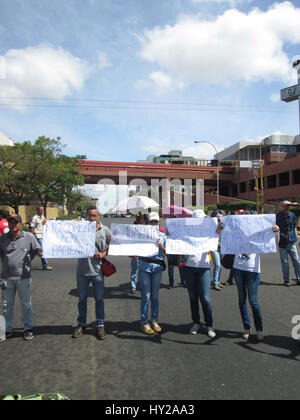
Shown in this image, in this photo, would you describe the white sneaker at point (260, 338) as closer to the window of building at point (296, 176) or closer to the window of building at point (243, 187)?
the window of building at point (296, 176)

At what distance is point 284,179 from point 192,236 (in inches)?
1943

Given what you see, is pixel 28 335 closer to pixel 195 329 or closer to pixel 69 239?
pixel 69 239

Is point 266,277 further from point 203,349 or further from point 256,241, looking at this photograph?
point 203,349

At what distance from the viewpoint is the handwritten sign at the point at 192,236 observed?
4.60 m

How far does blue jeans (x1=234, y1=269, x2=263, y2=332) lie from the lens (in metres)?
4.31

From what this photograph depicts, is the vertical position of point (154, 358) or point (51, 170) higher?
point (51, 170)

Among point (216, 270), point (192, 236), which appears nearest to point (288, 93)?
point (216, 270)

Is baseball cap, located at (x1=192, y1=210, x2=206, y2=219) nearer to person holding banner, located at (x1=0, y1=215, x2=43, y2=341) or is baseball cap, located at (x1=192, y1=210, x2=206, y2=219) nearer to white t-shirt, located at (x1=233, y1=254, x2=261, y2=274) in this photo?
white t-shirt, located at (x1=233, y1=254, x2=261, y2=274)

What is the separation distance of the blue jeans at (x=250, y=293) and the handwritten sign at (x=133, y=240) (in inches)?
51.2

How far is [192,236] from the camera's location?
15.5 feet

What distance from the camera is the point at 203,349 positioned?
405 centimetres

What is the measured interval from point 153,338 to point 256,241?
2022 millimetres

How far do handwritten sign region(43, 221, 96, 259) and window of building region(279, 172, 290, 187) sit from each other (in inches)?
1909

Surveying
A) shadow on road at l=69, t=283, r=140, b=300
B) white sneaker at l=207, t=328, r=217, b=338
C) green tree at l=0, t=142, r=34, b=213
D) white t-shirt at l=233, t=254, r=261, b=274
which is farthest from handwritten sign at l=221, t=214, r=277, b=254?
green tree at l=0, t=142, r=34, b=213
